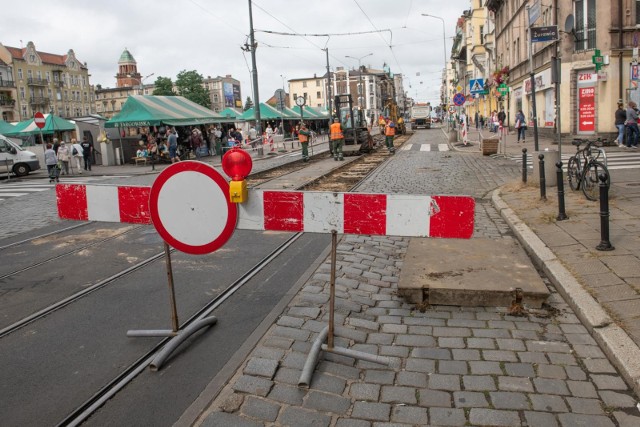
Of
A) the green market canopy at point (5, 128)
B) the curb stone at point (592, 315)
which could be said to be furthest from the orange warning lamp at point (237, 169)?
the green market canopy at point (5, 128)

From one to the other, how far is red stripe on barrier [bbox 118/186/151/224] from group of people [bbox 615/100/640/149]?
803 inches

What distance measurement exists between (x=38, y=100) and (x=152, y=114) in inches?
2866

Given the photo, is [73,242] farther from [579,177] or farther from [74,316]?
[579,177]

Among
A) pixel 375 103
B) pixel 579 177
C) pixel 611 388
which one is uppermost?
pixel 375 103

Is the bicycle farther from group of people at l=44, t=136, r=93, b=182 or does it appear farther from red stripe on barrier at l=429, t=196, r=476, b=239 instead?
group of people at l=44, t=136, r=93, b=182

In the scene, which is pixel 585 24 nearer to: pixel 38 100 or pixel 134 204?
pixel 134 204

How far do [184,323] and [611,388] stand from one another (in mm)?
3239

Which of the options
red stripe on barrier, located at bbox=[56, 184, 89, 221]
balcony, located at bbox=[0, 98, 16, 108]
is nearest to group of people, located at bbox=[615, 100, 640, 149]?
red stripe on barrier, located at bbox=[56, 184, 89, 221]

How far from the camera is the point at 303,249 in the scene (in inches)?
288

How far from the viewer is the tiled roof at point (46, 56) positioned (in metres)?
86.6

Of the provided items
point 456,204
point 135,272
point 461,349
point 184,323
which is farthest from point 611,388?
point 135,272

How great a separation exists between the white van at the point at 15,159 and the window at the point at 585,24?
83.5 ft

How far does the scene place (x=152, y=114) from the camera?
27234mm

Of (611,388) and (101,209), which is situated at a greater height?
(101,209)
